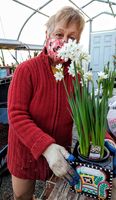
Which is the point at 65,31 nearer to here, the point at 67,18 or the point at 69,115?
the point at 67,18

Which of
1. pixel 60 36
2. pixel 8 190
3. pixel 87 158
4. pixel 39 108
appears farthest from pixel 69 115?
pixel 8 190

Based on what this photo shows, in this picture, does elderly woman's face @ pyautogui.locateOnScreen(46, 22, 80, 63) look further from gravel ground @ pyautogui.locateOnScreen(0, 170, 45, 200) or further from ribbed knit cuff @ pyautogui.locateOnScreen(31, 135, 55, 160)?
gravel ground @ pyautogui.locateOnScreen(0, 170, 45, 200)

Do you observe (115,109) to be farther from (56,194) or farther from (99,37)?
(99,37)

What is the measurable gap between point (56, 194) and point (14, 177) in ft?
0.98

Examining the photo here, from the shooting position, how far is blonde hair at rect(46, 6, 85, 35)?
2.56ft

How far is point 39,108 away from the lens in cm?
79

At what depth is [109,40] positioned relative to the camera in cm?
609

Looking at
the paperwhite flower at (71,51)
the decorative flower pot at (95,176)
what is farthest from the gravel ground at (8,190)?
the paperwhite flower at (71,51)

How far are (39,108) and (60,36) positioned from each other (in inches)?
12.7

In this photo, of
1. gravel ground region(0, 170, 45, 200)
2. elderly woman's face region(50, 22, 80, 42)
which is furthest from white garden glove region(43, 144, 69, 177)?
gravel ground region(0, 170, 45, 200)

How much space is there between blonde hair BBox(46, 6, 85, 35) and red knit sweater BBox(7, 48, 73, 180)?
0.47ft

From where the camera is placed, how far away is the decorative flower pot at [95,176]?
0.60 m

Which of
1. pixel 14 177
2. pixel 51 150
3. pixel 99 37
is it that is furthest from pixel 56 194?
pixel 99 37

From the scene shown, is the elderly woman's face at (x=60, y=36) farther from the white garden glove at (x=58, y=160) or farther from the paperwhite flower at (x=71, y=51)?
the white garden glove at (x=58, y=160)
